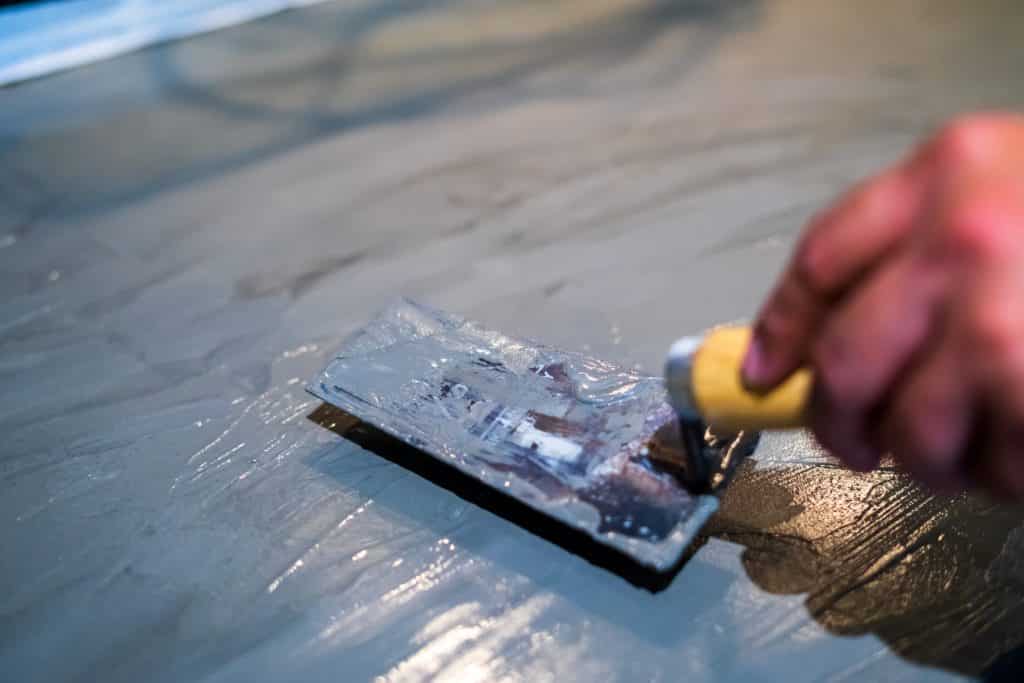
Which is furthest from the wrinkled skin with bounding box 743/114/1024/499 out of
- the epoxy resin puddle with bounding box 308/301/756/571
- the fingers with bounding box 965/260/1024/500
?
the epoxy resin puddle with bounding box 308/301/756/571

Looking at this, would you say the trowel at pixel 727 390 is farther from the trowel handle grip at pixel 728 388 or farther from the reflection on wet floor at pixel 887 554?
the reflection on wet floor at pixel 887 554

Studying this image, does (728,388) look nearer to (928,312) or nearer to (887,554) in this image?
(928,312)

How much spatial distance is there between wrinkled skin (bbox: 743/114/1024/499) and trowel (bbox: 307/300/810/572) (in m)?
0.09

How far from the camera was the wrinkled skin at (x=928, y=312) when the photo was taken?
1.83ft

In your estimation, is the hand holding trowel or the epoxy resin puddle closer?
the hand holding trowel

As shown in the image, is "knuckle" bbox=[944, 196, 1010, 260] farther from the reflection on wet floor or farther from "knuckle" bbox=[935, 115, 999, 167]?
→ the reflection on wet floor

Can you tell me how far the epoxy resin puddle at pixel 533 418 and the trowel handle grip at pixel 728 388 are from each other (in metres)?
0.16

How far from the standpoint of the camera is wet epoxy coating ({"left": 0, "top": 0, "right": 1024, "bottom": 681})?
0.93 metres

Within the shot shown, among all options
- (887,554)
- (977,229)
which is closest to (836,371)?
(977,229)

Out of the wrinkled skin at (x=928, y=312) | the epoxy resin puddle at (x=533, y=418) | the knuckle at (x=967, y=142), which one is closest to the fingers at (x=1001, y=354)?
the wrinkled skin at (x=928, y=312)

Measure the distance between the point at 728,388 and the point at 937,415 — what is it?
22 centimetres

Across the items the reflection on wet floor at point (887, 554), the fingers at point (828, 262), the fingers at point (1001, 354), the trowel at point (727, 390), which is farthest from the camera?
the reflection on wet floor at point (887, 554)

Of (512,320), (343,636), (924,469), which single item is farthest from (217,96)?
(924,469)

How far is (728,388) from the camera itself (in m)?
0.78
